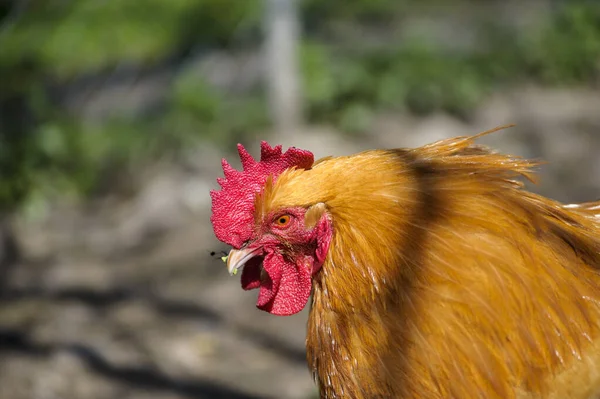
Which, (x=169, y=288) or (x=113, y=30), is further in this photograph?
(x=113, y=30)

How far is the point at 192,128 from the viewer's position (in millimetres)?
7625

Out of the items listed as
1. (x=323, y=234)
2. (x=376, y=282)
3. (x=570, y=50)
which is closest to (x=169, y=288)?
(x=323, y=234)

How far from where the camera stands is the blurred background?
17.1ft

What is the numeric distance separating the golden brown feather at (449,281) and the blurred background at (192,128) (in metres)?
2.37

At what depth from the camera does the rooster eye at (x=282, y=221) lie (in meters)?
2.39

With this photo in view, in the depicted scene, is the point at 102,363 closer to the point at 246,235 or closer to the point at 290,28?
the point at 246,235

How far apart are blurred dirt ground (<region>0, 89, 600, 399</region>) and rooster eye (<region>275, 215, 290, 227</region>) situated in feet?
8.07

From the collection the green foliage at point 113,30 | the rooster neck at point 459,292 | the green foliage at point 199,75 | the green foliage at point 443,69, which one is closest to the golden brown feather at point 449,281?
the rooster neck at point 459,292

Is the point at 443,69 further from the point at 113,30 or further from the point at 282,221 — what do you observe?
the point at 282,221

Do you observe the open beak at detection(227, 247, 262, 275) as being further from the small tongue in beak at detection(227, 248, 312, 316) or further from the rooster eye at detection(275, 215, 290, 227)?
the rooster eye at detection(275, 215, 290, 227)

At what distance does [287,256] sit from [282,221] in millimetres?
169

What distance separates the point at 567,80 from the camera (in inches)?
336

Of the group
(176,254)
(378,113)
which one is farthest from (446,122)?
(176,254)

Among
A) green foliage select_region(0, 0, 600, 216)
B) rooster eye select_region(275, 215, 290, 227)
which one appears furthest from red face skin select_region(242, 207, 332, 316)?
green foliage select_region(0, 0, 600, 216)
